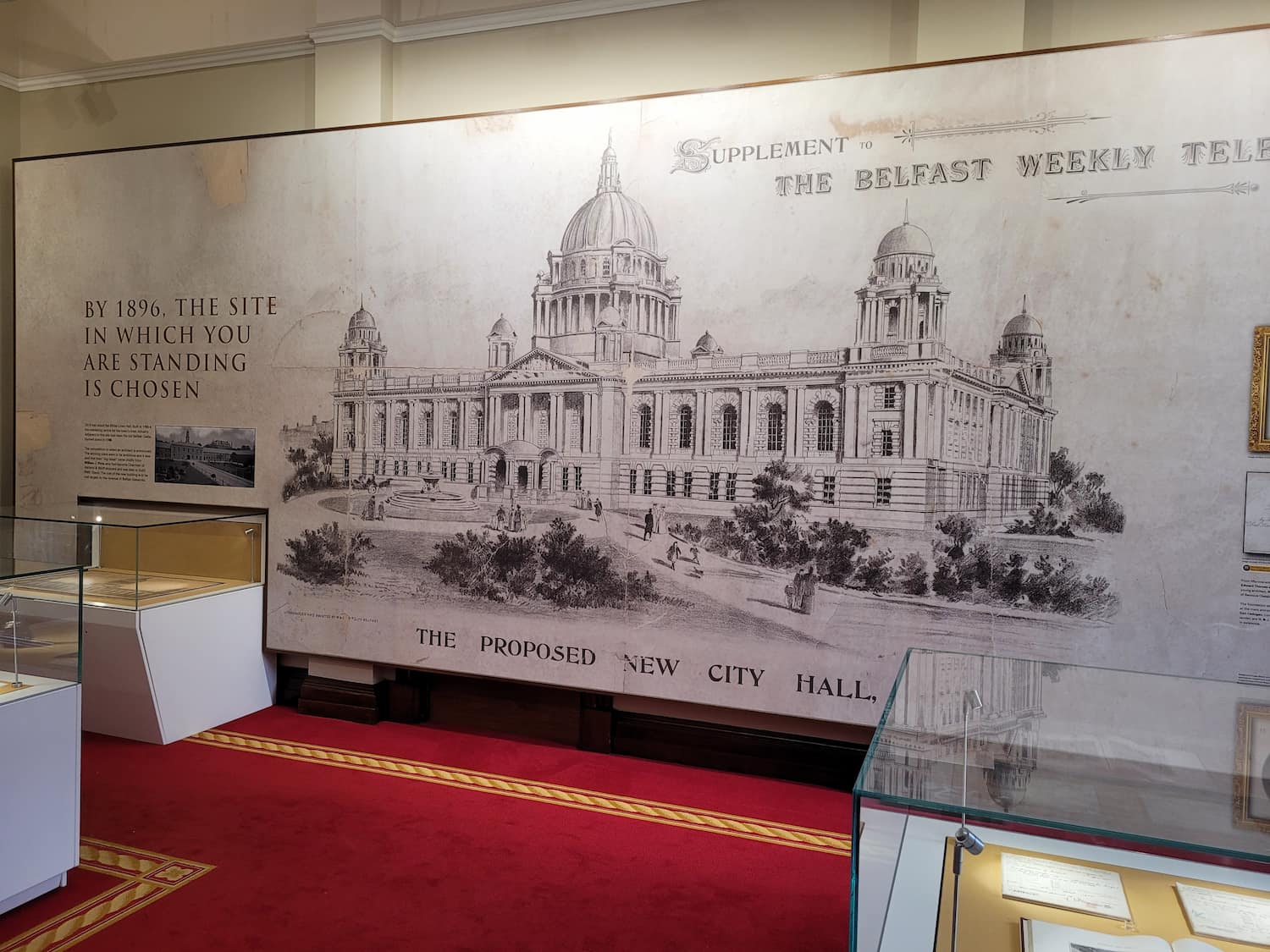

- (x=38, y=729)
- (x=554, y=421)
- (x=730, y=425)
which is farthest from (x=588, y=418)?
(x=38, y=729)

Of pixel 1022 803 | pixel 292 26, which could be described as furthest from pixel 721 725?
pixel 292 26

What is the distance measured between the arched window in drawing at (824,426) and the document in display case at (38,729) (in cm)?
337

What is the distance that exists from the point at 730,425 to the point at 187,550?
3423 mm

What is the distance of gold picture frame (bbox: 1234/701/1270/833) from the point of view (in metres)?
1.72

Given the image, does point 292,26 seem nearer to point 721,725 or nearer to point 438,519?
point 438,519

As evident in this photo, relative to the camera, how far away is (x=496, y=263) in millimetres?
5387

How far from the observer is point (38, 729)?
3.45m

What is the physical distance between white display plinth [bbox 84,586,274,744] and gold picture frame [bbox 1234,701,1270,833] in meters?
5.18

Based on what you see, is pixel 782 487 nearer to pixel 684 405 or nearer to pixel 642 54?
pixel 684 405

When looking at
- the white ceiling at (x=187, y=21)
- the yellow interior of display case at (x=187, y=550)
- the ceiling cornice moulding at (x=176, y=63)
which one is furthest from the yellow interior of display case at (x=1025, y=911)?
the ceiling cornice moulding at (x=176, y=63)

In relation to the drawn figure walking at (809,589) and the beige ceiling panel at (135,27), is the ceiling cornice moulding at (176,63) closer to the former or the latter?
the beige ceiling panel at (135,27)

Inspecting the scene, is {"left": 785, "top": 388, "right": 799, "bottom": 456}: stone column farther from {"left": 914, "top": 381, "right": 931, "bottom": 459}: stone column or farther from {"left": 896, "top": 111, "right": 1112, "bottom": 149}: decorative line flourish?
{"left": 896, "top": 111, "right": 1112, "bottom": 149}: decorative line flourish

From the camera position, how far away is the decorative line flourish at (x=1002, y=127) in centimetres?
429

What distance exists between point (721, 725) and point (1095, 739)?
10.3 ft
